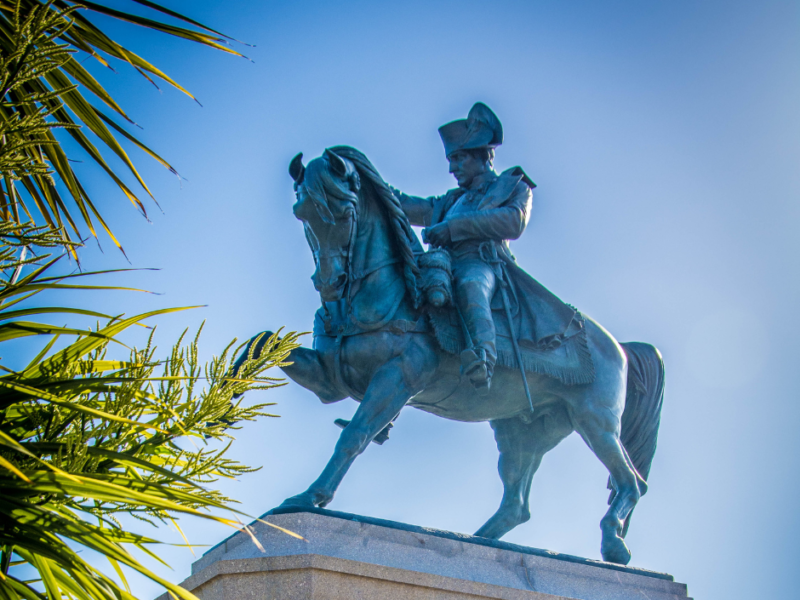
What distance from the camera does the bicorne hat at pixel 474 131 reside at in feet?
23.1

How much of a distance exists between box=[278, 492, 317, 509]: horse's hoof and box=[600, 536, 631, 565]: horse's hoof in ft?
6.93

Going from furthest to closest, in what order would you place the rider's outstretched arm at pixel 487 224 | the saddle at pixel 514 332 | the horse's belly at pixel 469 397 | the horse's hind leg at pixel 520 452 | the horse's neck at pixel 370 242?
the horse's hind leg at pixel 520 452
the rider's outstretched arm at pixel 487 224
the horse's belly at pixel 469 397
the saddle at pixel 514 332
the horse's neck at pixel 370 242

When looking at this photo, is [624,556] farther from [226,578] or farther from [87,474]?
[87,474]

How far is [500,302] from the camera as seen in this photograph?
641 centimetres

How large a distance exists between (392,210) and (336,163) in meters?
0.54

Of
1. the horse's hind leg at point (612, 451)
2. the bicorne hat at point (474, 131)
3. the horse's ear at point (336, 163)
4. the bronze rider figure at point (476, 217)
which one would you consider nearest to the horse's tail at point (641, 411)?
the horse's hind leg at point (612, 451)

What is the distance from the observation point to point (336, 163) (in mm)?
5609

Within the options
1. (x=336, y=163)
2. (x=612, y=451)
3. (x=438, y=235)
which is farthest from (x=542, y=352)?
(x=336, y=163)

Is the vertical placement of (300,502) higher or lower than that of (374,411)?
lower

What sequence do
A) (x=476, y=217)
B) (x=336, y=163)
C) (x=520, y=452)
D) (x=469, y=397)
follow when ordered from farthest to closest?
(x=520, y=452), (x=476, y=217), (x=469, y=397), (x=336, y=163)

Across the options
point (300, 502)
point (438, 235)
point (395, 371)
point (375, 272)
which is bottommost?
point (300, 502)

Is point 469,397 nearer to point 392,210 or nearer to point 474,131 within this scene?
point 392,210

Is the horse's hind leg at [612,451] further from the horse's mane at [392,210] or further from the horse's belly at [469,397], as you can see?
the horse's mane at [392,210]

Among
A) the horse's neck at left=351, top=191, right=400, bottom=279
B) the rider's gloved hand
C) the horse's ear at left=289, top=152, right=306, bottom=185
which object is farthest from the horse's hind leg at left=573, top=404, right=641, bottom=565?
the horse's ear at left=289, top=152, right=306, bottom=185
